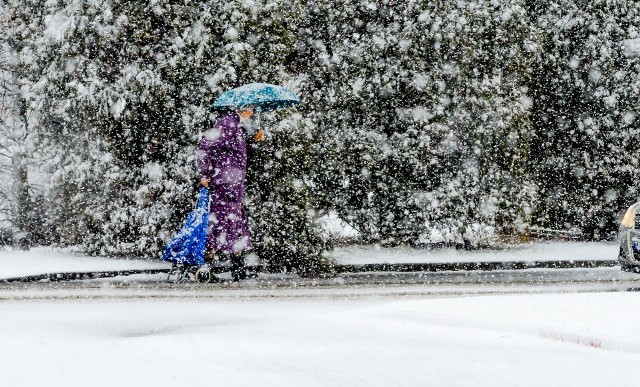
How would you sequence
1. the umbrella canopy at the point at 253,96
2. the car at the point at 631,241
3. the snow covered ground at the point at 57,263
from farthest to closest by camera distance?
the snow covered ground at the point at 57,263 < the car at the point at 631,241 < the umbrella canopy at the point at 253,96

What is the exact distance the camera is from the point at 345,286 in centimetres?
1052

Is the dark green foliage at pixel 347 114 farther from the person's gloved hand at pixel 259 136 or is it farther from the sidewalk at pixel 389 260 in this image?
the person's gloved hand at pixel 259 136

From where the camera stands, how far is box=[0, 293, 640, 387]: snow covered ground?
5535 millimetres

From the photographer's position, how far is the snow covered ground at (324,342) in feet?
18.2

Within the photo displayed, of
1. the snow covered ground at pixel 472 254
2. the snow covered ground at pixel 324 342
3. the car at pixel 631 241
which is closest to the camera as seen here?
the snow covered ground at pixel 324 342

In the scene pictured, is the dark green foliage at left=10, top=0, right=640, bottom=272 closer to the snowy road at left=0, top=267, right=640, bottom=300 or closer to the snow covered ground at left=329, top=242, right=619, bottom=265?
the snow covered ground at left=329, top=242, right=619, bottom=265

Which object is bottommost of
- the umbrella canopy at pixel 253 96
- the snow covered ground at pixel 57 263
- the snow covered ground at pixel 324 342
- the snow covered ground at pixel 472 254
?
Result: the snow covered ground at pixel 324 342

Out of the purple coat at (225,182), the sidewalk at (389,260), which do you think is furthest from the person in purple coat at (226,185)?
the sidewalk at (389,260)

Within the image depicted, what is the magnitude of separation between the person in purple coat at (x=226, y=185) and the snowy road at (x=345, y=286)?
0.46 meters

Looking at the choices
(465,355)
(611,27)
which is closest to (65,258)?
(465,355)

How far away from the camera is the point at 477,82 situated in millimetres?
14000

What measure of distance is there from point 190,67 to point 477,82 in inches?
180

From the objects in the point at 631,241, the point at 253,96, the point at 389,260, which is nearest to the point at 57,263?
the point at 253,96

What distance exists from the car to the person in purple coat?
181 inches
